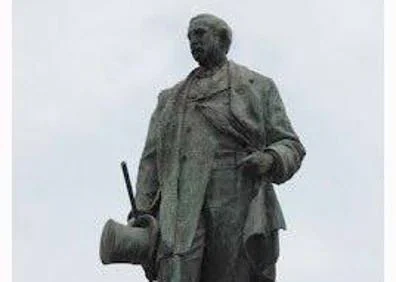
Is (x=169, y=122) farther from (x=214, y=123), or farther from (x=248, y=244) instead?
(x=248, y=244)

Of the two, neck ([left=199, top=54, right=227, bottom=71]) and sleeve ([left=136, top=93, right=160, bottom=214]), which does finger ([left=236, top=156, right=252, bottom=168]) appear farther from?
neck ([left=199, top=54, right=227, bottom=71])

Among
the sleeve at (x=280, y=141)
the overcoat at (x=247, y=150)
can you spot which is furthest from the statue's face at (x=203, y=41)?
the sleeve at (x=280, y=141)

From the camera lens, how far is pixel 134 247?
11281mm

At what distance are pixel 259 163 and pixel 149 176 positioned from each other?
4.11ft

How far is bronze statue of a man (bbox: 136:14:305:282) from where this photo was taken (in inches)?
436

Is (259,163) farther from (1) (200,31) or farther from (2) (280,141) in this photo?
Result: (1) (200,31)

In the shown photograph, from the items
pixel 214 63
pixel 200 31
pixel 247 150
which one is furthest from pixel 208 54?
pixel 247 150

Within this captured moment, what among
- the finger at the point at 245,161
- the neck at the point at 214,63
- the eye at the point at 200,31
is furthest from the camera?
the neck at the point at 214,63

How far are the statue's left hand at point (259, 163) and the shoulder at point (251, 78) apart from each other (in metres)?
0.95

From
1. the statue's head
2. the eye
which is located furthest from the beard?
the eye

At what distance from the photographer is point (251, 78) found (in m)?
12.0

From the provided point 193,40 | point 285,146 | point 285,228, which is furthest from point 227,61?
point 285,228

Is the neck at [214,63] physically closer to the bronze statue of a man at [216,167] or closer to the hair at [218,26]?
the bronze statue of a man at [216,167]

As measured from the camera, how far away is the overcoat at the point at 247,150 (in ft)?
36.4
